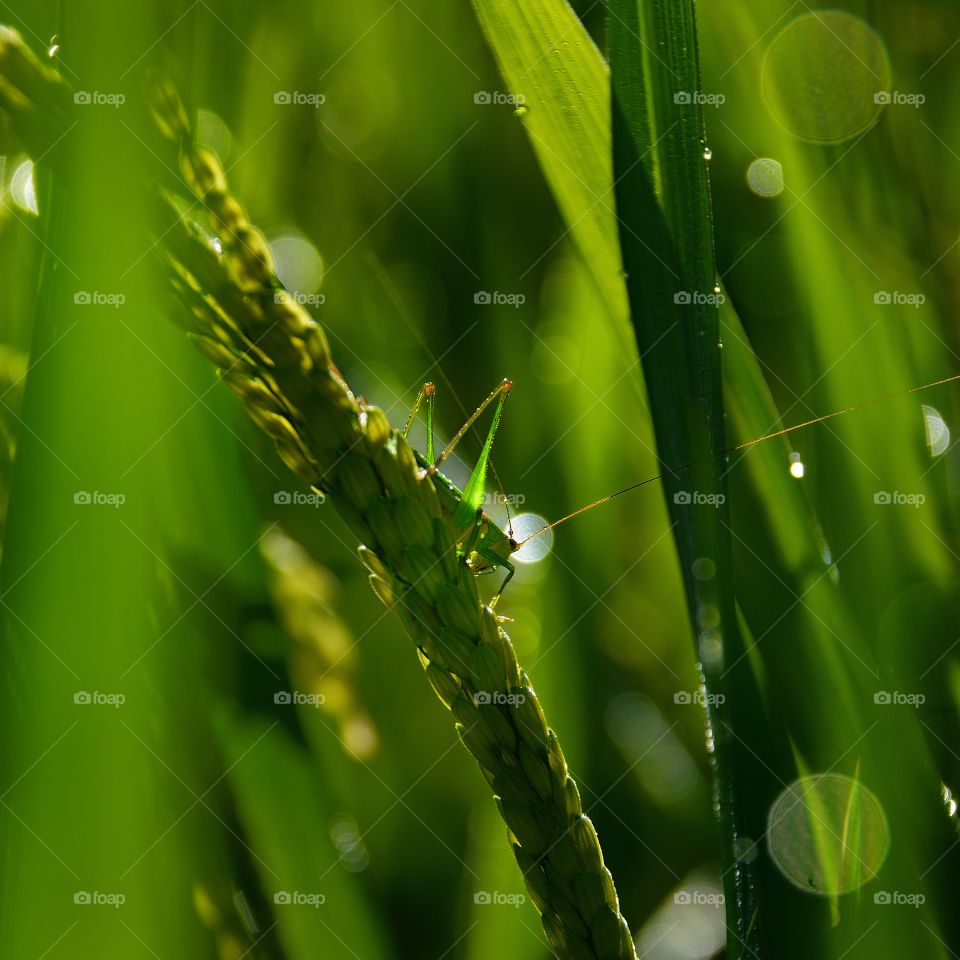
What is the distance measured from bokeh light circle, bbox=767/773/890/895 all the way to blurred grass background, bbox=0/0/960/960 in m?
0.01

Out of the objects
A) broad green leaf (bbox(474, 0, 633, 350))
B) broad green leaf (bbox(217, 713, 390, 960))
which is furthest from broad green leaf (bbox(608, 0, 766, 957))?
broad green leaf (bbox(217, 713, 390, 960))

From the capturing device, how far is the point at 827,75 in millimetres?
1062

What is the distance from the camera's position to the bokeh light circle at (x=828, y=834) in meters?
0.58

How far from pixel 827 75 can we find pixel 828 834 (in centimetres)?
95

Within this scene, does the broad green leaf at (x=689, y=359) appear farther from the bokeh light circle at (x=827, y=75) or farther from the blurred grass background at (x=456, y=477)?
the bokeh light circle at (x=827, y=75)

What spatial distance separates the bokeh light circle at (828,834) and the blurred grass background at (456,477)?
11mm

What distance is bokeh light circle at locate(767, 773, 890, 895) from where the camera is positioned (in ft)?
1.91

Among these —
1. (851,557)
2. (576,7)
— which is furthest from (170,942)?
(576,7)

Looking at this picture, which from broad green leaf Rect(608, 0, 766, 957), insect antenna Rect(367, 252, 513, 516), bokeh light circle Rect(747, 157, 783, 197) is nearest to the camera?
broad green leaf Rect(608, 0, 766, 957)

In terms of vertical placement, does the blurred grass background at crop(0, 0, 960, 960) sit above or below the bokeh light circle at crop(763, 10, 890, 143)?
below

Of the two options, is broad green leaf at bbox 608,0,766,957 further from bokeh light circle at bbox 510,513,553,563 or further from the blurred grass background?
bokeh light circle at bbox 510,513,553,563

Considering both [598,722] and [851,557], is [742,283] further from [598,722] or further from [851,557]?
[598,722]

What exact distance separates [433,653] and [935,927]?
49cm

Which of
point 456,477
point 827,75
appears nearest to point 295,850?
point 456,477
